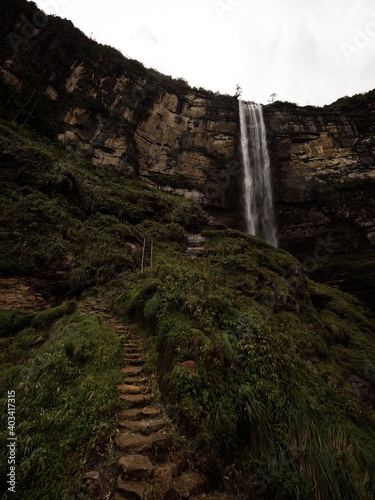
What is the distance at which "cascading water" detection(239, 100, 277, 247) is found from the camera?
77.7 ft

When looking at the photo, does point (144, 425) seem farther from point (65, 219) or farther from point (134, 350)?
point (65, 219)

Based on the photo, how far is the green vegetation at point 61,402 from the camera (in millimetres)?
2449

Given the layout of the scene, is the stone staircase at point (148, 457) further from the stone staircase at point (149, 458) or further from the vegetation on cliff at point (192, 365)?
the vegetation on cliff at point (192, 365)

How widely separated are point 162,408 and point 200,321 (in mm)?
1719

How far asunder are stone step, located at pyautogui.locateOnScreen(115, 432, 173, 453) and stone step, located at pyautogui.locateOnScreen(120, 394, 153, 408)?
0.51 meters

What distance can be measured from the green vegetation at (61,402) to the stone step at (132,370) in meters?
0.15

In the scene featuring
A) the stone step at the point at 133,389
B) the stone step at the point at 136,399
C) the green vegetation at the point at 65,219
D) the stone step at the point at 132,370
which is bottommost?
the stone step at the point at 136,399

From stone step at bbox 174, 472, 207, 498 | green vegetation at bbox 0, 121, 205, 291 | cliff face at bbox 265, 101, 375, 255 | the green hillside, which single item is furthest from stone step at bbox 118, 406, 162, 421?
cliff face at bbox 265, 101, 375, 255

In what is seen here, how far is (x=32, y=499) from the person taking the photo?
7.40 feet

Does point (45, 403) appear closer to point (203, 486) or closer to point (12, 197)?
point (203, 486)

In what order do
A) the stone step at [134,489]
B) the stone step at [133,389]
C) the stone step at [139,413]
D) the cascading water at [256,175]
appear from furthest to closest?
1. the cascading water at [256,175]
2. the stone step at [133,389]
3. the stone step at [139,413]
4. the stone step at [134,489]

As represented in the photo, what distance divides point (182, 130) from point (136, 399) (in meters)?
27.8

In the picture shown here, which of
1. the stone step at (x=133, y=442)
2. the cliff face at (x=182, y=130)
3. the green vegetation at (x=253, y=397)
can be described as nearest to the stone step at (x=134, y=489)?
the stone step at (x=133, y=442)

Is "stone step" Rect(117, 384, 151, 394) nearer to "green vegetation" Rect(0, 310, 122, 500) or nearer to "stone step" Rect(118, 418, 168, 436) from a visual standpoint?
"green vegetation" Rect(0, 310, 122, 500)
